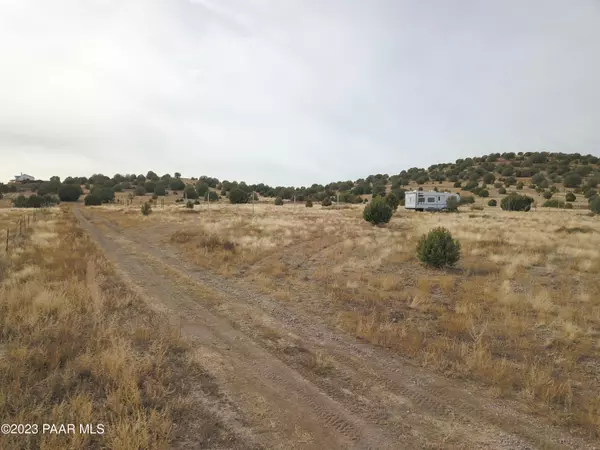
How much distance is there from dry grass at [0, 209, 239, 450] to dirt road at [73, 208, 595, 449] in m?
0.44

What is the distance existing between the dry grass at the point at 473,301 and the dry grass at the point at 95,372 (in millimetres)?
4085

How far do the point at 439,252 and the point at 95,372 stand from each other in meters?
13.1

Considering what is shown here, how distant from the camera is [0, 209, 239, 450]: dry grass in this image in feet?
12.9

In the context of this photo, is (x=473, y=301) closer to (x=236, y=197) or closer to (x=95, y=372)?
(x=95, y=372)

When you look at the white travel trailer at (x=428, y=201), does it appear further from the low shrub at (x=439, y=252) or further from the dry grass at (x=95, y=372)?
the dry grass at (x=95, y=372)

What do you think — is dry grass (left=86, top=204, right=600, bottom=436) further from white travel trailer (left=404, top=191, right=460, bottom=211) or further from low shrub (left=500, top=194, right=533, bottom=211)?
white travel trailer (left=404, top=191, right=460, bottom=211)

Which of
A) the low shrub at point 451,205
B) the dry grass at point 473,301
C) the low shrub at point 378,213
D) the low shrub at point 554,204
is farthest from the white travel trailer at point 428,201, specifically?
the dry grass at point 473,301

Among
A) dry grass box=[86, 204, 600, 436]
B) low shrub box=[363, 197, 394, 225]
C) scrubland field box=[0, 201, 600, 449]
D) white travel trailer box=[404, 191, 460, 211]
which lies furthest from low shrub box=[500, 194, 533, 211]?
scrubland field box=[0, 201, 600, 449]

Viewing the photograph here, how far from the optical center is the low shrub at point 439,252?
14.1 meters

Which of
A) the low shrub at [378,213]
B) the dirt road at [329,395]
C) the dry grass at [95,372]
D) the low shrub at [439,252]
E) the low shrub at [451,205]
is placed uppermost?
the low shrub at [451,205]

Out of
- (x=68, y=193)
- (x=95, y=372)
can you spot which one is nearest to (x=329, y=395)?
(x=95, y=372)

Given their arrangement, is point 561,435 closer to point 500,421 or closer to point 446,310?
point 500,421

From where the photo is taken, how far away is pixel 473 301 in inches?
388

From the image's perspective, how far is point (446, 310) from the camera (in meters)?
9.22
